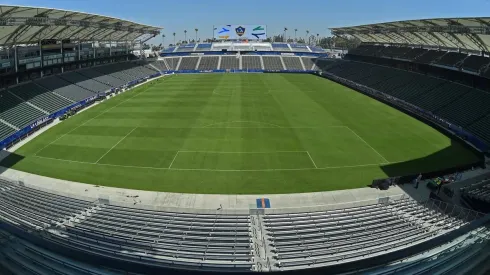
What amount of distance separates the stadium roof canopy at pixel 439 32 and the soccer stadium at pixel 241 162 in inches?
15.7

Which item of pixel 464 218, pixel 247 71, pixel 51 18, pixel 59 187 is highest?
pixel 51 18

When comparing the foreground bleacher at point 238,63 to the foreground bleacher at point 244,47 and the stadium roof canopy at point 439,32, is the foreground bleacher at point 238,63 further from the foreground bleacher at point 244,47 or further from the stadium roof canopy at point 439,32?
the stadium roof canopy at point 439,32

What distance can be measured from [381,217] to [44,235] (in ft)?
61.8

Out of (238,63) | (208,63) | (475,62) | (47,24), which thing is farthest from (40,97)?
(238,63)

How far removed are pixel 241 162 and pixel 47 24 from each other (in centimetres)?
3597

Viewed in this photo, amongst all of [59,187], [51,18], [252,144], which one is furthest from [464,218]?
[51,18]

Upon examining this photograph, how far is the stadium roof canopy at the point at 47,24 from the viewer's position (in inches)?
1582

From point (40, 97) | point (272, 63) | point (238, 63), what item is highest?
point (272, 63)

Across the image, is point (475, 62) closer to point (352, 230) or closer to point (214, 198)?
point (352, 230)

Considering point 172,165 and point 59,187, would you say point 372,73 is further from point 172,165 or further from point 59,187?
point 59,187

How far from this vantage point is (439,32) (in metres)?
52.6

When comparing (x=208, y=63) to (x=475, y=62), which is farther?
(x=208, y=63)

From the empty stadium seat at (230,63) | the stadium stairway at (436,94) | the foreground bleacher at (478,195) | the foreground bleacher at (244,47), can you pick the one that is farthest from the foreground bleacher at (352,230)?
the foreground bleacher at (244,47)

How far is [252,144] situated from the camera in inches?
1430
